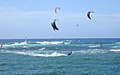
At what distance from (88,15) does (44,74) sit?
6099 millimetres

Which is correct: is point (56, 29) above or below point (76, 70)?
above

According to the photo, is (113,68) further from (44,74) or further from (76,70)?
(44,74)

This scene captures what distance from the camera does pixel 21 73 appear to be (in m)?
33.8

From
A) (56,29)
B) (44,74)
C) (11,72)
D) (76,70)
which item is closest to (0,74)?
(11,72)

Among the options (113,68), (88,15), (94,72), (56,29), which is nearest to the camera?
(56,29)

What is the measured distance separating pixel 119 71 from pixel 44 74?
21.4 feet

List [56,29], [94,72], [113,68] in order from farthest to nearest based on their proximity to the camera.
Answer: [113,68]
[94,72]
[56,29]

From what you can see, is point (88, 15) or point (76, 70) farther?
point (76, 70)

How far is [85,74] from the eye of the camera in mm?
32969

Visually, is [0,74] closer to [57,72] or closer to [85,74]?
[57,72]

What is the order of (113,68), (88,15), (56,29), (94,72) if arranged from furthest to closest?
1. (113,68)
2. (94,72)
3. (88,15)
4. (56,29)

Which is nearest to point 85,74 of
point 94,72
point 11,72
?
point 94,72

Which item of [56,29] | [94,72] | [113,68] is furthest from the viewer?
[113,68]

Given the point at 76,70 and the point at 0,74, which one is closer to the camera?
the point at 0,74
